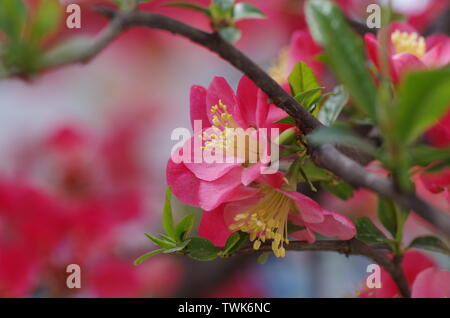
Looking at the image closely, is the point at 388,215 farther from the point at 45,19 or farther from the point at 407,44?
the point at 45,19

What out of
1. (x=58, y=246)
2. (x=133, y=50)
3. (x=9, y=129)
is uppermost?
(x=133, y=50)

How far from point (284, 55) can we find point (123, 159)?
0.78m

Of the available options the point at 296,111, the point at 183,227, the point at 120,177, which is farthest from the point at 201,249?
the point at 120,177

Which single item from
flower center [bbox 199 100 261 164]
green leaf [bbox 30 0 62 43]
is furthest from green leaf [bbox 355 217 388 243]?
green leaf [bbox 30 0 62 43]

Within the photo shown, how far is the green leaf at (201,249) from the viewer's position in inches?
16.0

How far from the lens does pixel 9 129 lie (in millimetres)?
1563

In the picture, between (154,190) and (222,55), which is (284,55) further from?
(154,190)

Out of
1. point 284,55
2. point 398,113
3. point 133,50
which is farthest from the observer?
point 133,50

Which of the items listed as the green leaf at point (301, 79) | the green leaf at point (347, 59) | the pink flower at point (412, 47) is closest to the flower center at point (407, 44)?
the pink flower at point (412, 47)

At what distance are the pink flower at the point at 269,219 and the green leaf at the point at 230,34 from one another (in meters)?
0.11

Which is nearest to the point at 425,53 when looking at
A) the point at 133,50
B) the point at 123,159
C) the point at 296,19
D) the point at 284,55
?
the point at 284,55

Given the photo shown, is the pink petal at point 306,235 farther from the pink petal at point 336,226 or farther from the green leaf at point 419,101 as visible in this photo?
the green leaf at point 419,101

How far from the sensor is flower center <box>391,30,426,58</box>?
Answer: 0.50 metres

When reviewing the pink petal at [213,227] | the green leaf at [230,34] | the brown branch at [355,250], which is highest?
the green leaf at [230,34]
